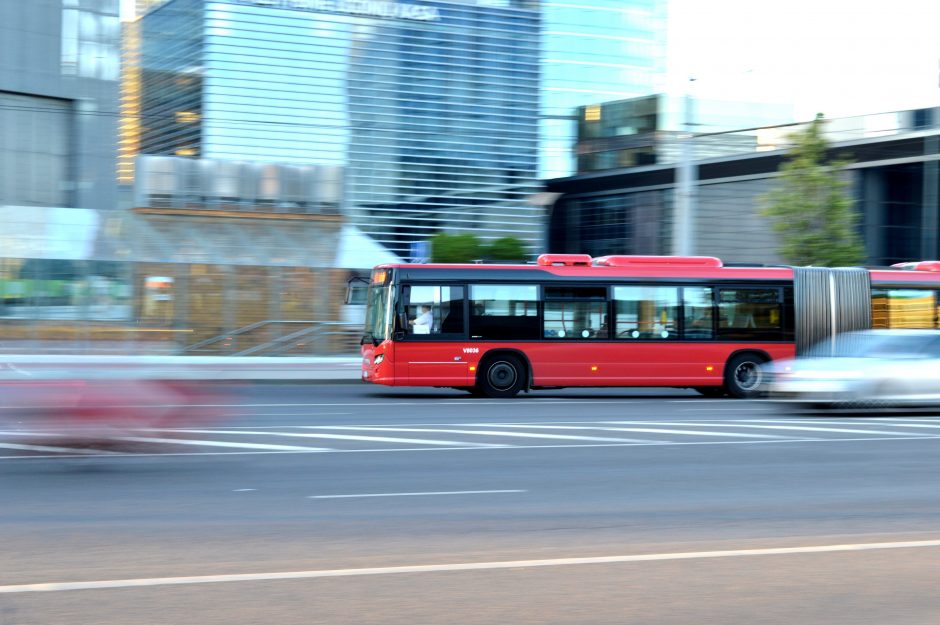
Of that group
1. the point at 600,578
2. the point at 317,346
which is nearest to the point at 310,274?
the point at 317,346

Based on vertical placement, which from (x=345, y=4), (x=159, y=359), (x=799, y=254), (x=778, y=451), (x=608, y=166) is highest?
(x=345, y=4)

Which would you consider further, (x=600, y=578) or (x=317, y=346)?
(x=317, y=346)

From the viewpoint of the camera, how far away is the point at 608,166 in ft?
223

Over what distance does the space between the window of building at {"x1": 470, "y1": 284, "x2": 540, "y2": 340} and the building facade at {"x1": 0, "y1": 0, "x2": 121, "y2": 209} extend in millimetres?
41094

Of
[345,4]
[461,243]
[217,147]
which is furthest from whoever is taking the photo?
[345,4]

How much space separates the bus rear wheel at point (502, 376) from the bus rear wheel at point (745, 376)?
14.0 ft

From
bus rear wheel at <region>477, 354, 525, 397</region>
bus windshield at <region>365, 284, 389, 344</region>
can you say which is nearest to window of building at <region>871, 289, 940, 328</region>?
bus rear wheel at <region>477, 354, 525, 397</region>

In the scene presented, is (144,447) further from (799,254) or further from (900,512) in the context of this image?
(799,254)

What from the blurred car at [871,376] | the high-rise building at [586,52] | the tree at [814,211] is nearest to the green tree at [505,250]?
the high-rise building at [586,52]

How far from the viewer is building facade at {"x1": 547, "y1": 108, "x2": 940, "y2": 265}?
4531 centimetres

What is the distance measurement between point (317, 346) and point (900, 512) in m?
25.2

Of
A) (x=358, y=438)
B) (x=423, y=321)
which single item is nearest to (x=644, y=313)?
(x=423, y=321)

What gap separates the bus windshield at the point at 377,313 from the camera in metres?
21.9

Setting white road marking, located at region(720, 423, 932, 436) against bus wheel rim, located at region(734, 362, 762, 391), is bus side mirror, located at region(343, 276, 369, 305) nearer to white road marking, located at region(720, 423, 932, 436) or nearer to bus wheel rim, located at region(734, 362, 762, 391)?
bus wheel rim, located at region(734, 362, 762, 391)
